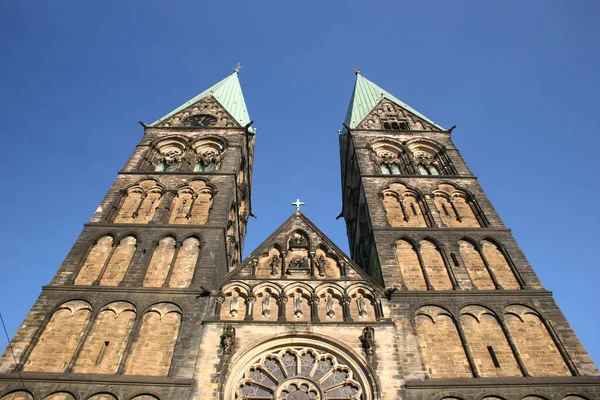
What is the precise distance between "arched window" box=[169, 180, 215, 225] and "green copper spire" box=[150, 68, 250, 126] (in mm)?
6490

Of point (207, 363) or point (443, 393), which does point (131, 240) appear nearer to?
point (207, 363)

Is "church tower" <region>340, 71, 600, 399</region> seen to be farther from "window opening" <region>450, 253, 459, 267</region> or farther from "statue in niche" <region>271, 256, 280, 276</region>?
"statue in niche" <region>271, 256, 280, 276</region>

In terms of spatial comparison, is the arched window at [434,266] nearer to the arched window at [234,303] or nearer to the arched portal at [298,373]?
the arched portal at [298,373]

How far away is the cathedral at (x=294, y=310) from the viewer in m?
11.2

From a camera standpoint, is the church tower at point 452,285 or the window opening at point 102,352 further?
the window opening at point 102,352

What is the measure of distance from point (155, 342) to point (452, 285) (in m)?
8.44

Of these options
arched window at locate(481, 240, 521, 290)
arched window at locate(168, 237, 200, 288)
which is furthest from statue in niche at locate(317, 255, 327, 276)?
arched window at locate(481, 240, 521, 290)

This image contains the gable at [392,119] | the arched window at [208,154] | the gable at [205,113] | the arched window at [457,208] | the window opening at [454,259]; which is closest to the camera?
the window opening at [454,259]

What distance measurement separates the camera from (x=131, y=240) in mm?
15867

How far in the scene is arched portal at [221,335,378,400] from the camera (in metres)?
11.1

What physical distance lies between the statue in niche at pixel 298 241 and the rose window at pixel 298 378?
4510 mm

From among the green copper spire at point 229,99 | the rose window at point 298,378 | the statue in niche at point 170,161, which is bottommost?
the rose window at point 298,378

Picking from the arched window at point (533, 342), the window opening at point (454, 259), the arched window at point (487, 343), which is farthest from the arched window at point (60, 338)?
Result: the arched window at point (533, 342)

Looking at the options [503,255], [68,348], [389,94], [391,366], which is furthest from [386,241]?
[389,94]
